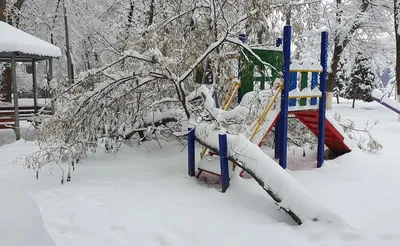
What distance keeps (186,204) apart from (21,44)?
690 centimetres

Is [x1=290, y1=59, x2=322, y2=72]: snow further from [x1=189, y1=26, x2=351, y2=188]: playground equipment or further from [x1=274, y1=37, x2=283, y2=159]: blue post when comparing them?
[x1=274, y1=37, x2=283, y2=159]: blue post

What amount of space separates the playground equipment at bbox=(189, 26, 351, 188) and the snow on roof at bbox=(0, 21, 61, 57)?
5.76 metres

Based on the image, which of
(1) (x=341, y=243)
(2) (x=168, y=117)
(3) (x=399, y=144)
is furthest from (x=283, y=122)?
(3) (x=399, y=144)

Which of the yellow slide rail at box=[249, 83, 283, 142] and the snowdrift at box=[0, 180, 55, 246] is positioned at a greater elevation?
the yellow slide rail at box=[249, 83, 283, 142]

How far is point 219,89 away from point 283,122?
1.68 meters

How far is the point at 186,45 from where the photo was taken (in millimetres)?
6090

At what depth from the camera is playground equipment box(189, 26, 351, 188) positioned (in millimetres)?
5305

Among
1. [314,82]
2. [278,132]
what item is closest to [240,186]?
[278,132]

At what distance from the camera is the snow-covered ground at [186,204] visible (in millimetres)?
3350

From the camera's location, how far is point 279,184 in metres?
3.92

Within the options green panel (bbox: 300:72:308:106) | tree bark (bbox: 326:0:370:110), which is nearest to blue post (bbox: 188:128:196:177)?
green panel (bbox: 300:72:308:106)

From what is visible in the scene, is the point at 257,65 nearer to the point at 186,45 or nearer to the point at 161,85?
the point at 186,45

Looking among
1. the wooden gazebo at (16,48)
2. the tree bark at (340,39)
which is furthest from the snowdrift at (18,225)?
the tree bark at (340,39)

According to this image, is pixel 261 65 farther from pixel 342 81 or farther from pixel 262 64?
pixel 342 81
